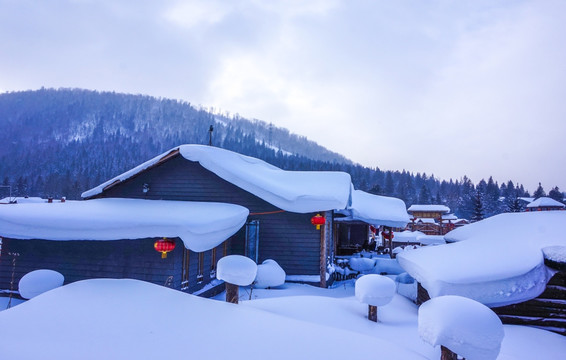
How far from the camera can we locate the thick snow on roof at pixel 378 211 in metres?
16.0

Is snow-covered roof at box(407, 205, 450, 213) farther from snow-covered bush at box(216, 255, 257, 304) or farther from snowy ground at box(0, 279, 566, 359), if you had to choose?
snowy ground at box(0, 279, 566, 359)

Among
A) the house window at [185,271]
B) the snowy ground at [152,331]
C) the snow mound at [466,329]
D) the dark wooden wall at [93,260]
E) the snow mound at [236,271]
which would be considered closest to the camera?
the snowy ground at [152,331]

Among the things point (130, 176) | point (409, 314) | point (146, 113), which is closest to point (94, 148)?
point (146, 113)

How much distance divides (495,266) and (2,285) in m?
13.3

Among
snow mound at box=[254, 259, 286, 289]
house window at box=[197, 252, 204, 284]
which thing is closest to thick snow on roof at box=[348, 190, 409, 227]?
snow mound at box=[254, 259, 286, 289]

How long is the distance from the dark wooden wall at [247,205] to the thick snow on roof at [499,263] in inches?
169

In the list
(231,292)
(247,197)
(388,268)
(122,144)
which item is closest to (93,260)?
(247,197)

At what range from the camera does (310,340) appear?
353 centimetres

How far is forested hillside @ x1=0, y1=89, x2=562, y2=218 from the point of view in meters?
84.2

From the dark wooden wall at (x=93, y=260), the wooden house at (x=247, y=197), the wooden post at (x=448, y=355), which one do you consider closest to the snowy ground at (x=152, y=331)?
the wooden post at (x=448, y=355)

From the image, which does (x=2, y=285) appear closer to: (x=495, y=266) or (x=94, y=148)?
(x=495, y=266)

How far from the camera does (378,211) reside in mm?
17578

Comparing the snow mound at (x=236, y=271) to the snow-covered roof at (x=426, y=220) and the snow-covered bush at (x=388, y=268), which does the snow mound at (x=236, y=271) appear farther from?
the snow-covered roof at (x=426, y=220)

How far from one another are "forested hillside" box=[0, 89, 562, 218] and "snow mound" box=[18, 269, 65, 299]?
62.2 metres
